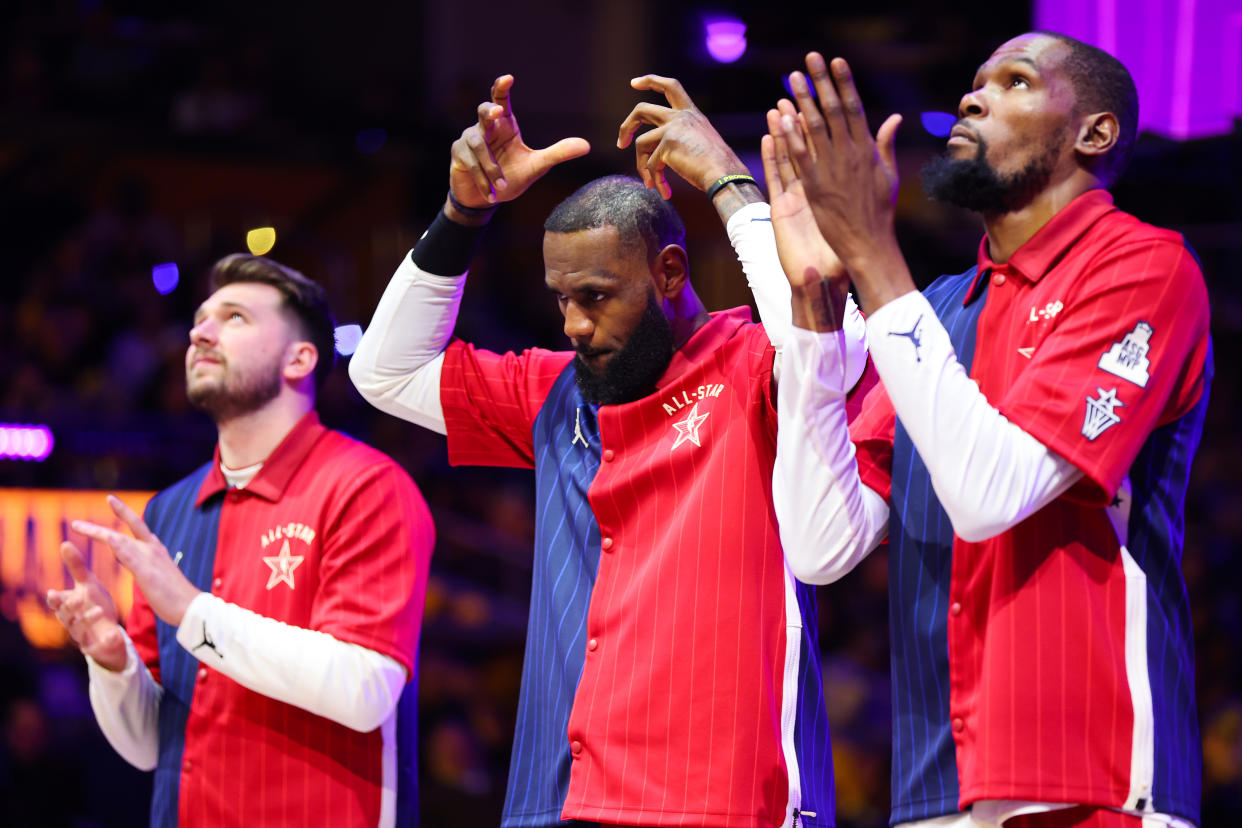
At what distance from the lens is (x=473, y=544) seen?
8.39 m

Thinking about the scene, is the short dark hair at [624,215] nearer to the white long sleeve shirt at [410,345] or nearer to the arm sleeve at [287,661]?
the white long sleeve shirt at [410,345]

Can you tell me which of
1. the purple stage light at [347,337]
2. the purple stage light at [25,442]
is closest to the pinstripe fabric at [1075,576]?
the purple stage light at [347,337]

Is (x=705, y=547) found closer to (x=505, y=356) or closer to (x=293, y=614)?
(x=505, y=356)

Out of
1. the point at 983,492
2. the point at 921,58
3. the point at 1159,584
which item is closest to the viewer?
the point at 983,492

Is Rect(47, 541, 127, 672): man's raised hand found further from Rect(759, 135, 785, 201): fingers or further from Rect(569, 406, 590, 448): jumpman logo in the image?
Rect(759, 135, 785, 201): fingers

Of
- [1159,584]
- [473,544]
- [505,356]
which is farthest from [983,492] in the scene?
[473,544]

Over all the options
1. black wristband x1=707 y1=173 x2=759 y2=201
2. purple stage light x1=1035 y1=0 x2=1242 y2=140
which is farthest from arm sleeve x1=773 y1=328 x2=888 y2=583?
purple stage light x1=1035 y1=0 x2=1242 y2=140

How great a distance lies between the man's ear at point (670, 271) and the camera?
9.59ft

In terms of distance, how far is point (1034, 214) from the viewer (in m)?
2.48

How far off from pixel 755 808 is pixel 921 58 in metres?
9.11

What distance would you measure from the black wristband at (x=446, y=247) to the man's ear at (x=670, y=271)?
55 cm

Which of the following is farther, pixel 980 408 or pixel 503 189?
pixel 503 189

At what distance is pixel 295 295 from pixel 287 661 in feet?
3.58

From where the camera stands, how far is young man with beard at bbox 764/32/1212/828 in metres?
2.14
